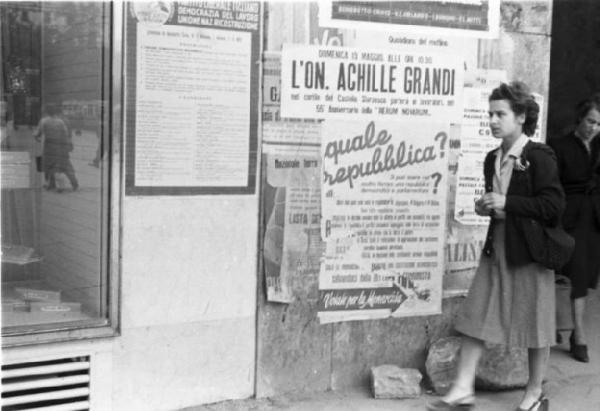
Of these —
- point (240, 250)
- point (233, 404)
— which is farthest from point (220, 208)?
point (233, 404)

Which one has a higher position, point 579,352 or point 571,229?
point 571,229

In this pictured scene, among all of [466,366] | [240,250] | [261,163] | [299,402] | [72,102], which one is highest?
[72,102]

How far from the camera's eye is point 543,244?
411 centimetres

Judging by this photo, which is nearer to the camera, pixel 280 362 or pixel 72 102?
pixel 72 102

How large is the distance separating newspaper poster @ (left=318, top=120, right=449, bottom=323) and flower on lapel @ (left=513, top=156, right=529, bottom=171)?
0.80 m

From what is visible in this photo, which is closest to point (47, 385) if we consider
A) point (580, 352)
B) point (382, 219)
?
point (382, 219)

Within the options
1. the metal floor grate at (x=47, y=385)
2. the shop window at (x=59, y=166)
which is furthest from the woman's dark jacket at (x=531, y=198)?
the metal floor grate at (x=47, y=385)

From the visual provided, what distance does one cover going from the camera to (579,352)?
215 inches

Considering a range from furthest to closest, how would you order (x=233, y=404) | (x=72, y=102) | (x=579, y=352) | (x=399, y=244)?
(x=579, y=352) < (x=399, y=244) < (x=233, y=404) < (x=72, y=102)

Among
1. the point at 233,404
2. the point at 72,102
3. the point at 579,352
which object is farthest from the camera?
the point at 579,352

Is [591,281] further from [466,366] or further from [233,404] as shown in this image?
[233,404]

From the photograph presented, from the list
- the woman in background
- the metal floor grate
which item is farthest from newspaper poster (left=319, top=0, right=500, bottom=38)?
the metal floor grate

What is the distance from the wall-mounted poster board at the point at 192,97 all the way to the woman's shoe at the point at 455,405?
1489mm

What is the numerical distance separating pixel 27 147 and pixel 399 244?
7.12 feet
